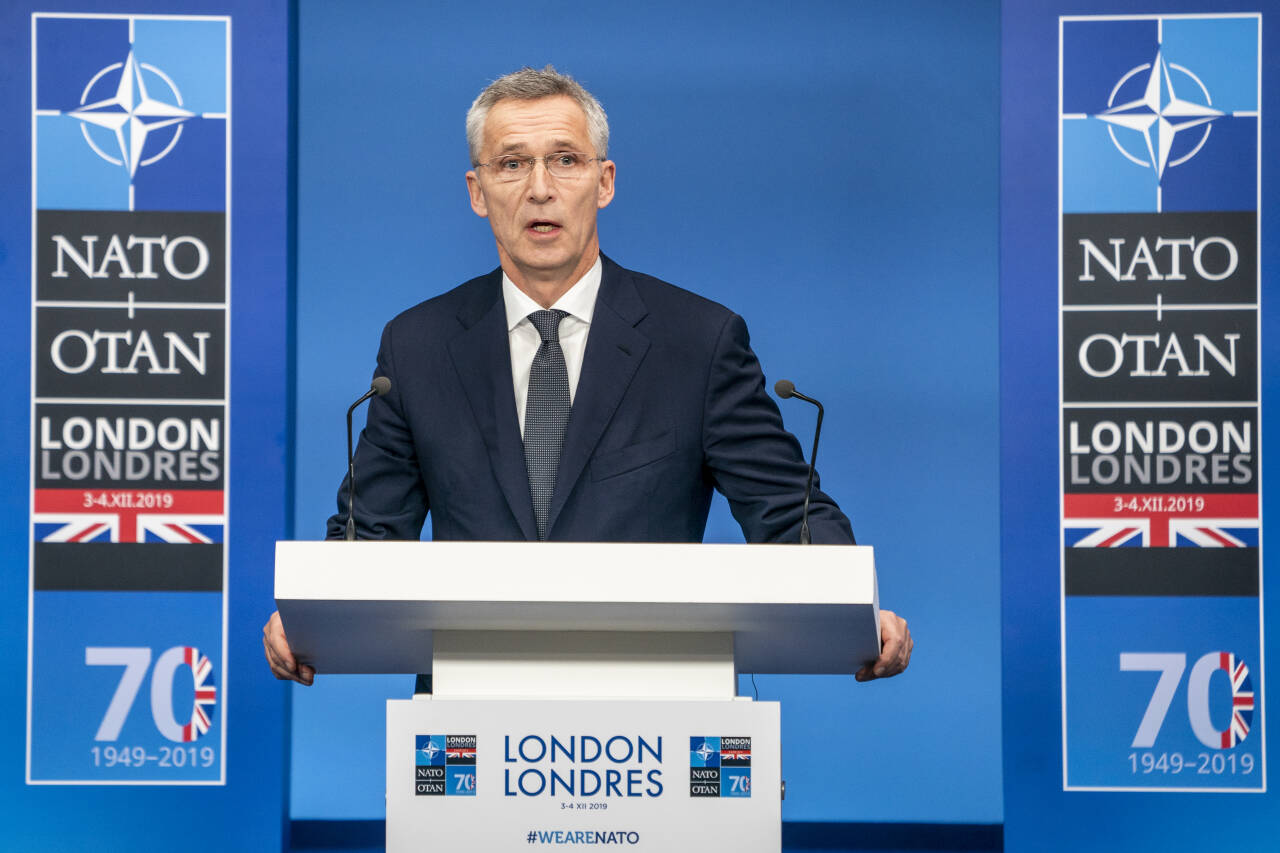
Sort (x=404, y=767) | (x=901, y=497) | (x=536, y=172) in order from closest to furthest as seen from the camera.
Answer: (x=404, y=767) < (x=536, y=172) < (x=901, y=497)

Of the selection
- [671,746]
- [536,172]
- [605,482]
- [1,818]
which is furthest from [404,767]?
[1,818]

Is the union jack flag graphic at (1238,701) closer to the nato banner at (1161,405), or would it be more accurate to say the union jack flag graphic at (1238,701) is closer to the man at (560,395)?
the nato banner at (1161,405)

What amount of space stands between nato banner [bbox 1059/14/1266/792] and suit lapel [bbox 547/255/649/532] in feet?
5.19

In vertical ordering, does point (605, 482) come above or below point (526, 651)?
above

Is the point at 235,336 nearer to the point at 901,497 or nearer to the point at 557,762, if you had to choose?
the point at 901,497

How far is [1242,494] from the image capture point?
3.51m

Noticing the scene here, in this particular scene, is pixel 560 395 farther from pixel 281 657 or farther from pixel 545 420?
pixel 281 657

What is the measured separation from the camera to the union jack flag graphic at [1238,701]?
11.5 ft

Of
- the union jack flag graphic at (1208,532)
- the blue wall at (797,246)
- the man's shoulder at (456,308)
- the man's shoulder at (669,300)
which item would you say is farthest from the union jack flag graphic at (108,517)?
the union jack flag graphic at (1208,532)

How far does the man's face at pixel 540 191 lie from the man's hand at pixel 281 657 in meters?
0.77

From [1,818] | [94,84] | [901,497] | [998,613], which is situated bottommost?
[1,818]

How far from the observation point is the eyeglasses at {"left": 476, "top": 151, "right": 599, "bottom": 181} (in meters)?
2.33

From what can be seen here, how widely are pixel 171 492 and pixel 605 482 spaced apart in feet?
6.10

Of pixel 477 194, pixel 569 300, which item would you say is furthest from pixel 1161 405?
pixel 477 194
